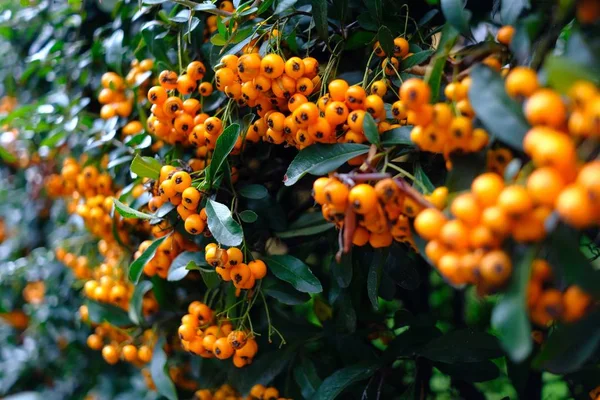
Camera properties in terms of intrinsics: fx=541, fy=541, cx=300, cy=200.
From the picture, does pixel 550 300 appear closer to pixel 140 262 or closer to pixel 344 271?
pixel 344 271

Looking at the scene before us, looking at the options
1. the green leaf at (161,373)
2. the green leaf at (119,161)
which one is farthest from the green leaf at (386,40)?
the green leaf at (161,373)

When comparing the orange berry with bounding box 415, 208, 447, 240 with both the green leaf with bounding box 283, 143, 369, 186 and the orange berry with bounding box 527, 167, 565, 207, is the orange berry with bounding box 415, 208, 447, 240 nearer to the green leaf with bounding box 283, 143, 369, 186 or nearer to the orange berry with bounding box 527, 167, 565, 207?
the orange berry with bounding box 527, 167, 565, 207

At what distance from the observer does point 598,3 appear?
0.69 metres

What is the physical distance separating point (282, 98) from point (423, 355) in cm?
63

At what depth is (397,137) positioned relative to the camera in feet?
3.01

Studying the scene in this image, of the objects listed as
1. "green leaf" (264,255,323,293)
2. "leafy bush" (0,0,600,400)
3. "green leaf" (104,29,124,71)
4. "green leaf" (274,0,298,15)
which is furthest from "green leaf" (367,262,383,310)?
"green leaf" (104,29,124,71)

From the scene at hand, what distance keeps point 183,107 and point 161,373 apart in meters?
0.69

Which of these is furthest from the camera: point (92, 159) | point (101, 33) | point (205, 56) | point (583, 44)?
point (101, 33)

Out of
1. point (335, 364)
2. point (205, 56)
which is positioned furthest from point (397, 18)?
point (335, 364)

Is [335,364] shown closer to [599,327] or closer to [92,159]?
[599,327]

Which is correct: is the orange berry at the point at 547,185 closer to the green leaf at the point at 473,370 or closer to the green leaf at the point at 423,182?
the green leaf at the point at 423,182

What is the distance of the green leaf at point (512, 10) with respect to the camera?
872mm

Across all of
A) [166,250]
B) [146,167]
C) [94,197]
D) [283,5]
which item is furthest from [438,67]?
[94,197]

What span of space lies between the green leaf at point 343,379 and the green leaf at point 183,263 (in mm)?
373
